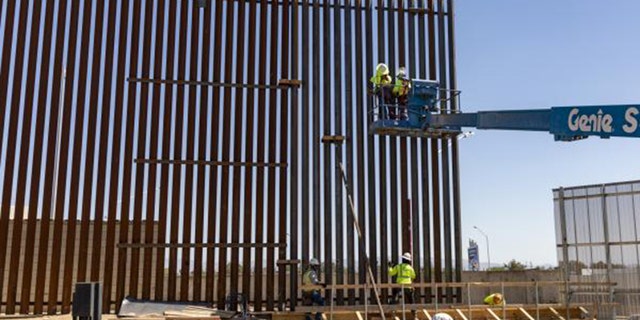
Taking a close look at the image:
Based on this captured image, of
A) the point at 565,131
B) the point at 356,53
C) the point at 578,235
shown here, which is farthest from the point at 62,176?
the point at 578,235

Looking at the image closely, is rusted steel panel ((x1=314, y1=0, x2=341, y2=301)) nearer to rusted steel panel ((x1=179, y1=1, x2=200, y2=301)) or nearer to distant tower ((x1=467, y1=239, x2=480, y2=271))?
rusted steel panel ((x1=179, y1=1, x2=200, y2=301))

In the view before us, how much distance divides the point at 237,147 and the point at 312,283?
3.97 metres

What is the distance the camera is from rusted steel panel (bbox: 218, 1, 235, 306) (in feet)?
54.6

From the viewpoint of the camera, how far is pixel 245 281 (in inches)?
659

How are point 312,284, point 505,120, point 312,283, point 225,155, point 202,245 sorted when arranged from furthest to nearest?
1. point 225,155
2. point 202,245
3. point 312,283
4. point 312,284
5. point 505,120

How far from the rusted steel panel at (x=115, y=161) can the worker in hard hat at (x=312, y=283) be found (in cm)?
455

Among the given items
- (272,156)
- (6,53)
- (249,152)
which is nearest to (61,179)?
(6,53)

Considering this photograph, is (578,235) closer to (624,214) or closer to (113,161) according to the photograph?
(624,214)

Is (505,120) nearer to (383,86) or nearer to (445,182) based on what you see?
(383,86)

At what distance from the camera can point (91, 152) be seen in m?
16.4

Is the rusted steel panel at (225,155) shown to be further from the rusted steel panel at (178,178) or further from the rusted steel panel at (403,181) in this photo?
the rusted steel panel at (403,181)

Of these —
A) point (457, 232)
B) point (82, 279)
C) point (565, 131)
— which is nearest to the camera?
point (565, 131)

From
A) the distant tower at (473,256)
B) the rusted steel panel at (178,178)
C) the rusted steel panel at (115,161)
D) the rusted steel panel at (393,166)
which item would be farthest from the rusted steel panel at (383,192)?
the distant tower at (473,256)

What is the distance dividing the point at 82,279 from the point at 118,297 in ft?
3.10
